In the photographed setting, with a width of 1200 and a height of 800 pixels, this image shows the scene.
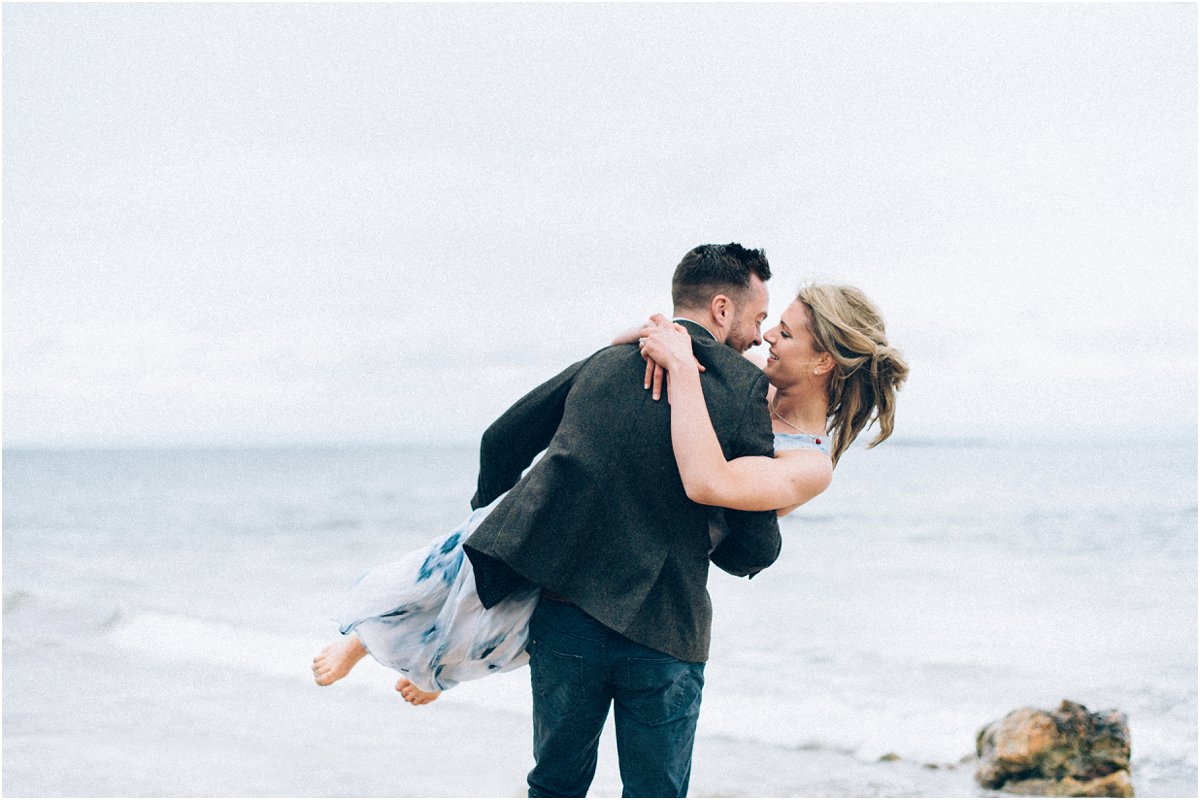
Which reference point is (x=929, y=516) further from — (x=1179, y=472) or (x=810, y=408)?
(x=810, y=408)

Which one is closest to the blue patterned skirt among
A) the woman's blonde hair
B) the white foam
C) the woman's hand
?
the woman's hand

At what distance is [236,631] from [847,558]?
30.9ft

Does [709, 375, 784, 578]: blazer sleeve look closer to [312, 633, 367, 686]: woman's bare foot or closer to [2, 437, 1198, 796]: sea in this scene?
[312, 633, 367, 686]: woman's bare foot

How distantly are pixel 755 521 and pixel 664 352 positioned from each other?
0.46 m

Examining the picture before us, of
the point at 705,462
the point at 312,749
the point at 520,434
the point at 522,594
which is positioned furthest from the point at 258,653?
the point at 705,462

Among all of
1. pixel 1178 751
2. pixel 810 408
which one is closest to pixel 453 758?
pixel 810 408

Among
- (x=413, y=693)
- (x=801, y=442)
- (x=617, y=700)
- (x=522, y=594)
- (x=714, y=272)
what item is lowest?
(x=413, y=693)

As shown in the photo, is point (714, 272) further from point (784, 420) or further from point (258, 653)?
point (258, 653)

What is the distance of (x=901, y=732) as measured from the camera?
6.90 meters

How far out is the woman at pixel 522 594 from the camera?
2.62 metres

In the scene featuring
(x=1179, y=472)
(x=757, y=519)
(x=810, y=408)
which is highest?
(x=1179, y=472)

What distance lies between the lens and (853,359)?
2674 millimetres

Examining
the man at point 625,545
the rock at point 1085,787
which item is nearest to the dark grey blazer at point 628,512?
the man at point 625,545

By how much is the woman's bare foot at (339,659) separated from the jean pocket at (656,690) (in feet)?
2.74
